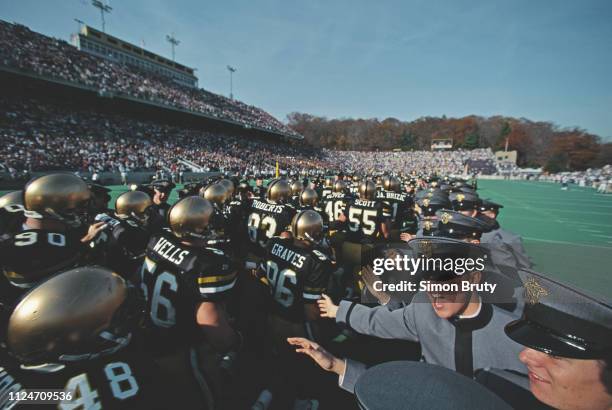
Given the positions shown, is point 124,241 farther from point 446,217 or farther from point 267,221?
point 446,217

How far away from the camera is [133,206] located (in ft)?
13.6

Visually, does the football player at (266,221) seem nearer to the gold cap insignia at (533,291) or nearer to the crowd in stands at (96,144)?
the gold cap insignia at (533,291)

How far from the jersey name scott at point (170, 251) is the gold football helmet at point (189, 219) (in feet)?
0.53

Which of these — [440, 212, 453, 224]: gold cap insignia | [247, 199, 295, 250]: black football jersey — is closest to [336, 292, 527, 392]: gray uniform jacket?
[440, 212, 453, 224]: gold cap insignia

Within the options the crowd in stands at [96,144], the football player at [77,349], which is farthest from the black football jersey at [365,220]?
the crowd in stands at [96,144]

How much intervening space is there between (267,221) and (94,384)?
381 centimetres

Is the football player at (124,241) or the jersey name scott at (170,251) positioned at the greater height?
the jersey name scott at (170,251)

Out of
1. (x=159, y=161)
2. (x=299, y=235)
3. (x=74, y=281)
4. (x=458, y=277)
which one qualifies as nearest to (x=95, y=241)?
(x=299, y=235)

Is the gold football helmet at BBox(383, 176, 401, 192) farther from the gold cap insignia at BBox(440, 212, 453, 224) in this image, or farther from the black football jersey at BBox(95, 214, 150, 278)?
the black football jersey at BBox(95, 214, 150, 278)

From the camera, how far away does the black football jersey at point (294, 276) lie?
267cm

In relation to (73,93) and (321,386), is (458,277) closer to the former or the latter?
(321,386)

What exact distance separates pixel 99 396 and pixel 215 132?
1840 inches

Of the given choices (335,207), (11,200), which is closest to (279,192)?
(335,207)

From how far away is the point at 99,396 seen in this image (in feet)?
3.43
